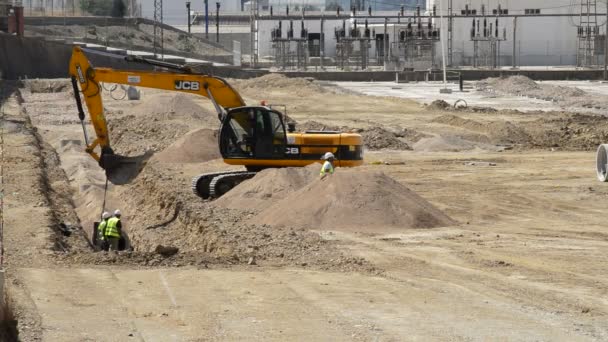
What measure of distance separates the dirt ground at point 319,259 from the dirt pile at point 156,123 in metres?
1.11

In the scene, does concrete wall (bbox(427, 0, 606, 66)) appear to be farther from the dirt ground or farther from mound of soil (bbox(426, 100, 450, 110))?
the dirt ground

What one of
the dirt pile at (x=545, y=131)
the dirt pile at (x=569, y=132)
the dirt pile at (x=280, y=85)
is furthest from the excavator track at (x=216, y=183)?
the dirt pile at (x=280, y=85)

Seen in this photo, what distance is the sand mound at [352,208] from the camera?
749 inches

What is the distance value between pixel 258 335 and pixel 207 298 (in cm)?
190

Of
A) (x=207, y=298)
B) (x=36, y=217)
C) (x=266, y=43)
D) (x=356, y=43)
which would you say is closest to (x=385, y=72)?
(x=356, y=43)

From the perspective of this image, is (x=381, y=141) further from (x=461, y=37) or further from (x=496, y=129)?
(x=461, y=37)

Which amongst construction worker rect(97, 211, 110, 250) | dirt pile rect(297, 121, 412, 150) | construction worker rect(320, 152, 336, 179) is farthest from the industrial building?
construction worker rect(97, 211, 110, 250)

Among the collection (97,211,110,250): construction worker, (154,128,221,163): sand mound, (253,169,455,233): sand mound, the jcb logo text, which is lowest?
(97,211,110,250): construction worker

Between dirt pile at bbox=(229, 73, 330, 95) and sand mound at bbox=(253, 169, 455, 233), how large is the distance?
124 feet

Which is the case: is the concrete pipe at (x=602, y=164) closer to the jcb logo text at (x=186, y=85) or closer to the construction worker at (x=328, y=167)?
the construction worker at (x=328, y=167)

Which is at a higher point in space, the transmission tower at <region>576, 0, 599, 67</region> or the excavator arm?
the transmission tower at <region>576, 0, 599, 67</region>

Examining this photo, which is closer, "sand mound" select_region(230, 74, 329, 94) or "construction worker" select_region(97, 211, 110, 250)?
"construction worker" select_region(97, 211, 110, 250)

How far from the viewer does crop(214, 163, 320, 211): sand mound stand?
68.9ft

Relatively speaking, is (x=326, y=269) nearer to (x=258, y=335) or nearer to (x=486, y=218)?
(x=258, y=335)
